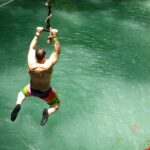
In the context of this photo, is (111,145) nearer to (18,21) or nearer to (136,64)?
(136,64)

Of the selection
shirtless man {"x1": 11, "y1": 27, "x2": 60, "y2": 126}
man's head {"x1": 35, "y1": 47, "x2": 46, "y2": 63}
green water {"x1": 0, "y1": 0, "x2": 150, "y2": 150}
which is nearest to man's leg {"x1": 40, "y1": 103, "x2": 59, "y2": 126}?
shirtless man {"x1": 11, "y1": 27, "x2": 60, "y2": 126}

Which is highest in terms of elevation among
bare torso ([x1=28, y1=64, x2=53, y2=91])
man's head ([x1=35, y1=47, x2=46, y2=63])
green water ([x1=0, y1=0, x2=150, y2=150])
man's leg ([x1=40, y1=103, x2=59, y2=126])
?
man's head ([x1=35, y1=47, x2=46, y2=63])

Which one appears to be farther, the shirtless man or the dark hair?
the shirtless man

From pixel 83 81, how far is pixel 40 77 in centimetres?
1085

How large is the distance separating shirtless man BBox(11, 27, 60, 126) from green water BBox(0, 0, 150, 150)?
17.9ft

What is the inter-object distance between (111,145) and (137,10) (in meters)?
25.0

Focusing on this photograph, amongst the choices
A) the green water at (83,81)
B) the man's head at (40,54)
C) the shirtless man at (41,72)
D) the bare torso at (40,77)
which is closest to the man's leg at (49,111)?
the shirtless man at (41,72)

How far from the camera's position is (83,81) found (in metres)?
19.4

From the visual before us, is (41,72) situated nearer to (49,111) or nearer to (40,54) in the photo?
(40,54)

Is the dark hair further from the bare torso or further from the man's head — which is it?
the bare torso

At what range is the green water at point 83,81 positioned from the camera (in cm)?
1473

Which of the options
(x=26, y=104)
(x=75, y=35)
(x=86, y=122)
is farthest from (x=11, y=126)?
(x=75, y=35)

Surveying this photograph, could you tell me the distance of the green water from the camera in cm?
1473

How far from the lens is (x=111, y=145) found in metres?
14.5
